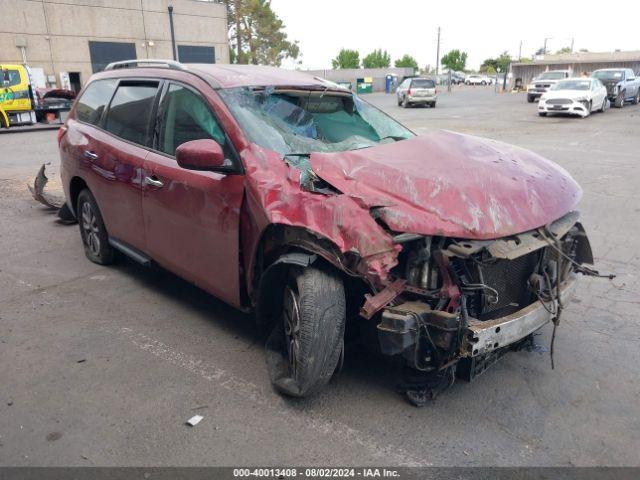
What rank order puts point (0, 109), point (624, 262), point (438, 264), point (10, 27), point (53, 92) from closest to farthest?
1. point (438, 264)
2. point (624, 262)
3. point (0, 109)
4. point (53, 92)
5. point (10, 27)

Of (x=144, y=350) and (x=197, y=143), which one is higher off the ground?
(x=197, y=143)

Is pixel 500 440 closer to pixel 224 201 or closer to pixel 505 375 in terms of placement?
pixel 505 375

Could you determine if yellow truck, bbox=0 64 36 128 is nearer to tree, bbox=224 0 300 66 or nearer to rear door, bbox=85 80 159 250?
rear door, bbox=85 80 159 250

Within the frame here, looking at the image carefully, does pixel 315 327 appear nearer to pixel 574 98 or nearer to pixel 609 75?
pixel 574 98

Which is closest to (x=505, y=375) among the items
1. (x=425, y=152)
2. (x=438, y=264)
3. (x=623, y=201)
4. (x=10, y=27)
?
(x=438, y=264)

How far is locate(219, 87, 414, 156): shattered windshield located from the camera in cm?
352

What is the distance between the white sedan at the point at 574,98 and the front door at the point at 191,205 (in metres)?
20.8

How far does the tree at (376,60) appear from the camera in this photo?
338 feet

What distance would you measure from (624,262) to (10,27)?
3617 centimetres

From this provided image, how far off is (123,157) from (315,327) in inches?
96.5

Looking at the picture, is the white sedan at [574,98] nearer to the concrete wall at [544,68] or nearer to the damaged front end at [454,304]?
the damaged front end at [454,304]

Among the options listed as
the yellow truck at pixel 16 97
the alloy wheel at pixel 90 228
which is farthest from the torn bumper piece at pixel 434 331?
the yellow truck at pixel 16 97

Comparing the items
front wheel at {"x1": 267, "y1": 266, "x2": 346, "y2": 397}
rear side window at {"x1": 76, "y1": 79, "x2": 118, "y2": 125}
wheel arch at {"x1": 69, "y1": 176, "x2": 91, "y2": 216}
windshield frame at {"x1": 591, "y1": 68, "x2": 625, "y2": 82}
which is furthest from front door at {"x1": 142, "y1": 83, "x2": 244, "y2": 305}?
windshield frame at {"x1": 591, "y1": 68, "x2": 625, "y2": 82}

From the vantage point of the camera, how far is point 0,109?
63.0ft
